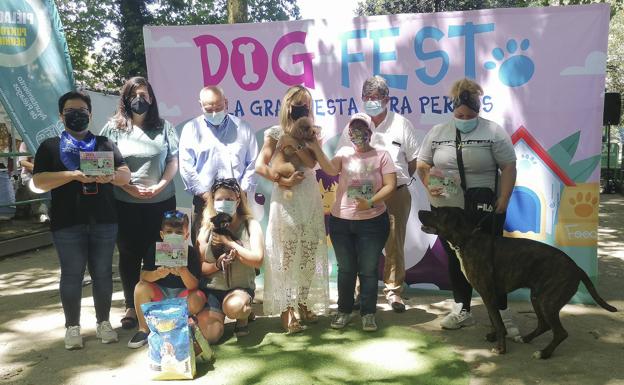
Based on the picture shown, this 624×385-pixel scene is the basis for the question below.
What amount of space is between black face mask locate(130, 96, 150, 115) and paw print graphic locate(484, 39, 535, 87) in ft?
9.90

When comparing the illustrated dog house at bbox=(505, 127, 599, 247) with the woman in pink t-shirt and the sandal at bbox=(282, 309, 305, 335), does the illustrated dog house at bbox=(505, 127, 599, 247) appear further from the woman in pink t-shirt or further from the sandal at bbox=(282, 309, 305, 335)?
the sandal at bbox=(282, 309, 305, 335)

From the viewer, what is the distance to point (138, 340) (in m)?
3.84

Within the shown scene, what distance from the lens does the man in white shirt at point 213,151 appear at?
13.9ft

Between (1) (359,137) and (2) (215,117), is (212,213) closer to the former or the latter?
(2) (215,117)

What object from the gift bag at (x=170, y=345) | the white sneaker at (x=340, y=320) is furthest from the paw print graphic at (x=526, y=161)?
the gift bag at (x=170, y=345)

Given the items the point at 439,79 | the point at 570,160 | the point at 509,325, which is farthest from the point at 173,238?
the point at 570,160

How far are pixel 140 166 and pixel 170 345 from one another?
142 centimetres

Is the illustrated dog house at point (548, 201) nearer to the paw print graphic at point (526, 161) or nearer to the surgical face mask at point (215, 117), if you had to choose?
the paw print graphic at point (526, 161)

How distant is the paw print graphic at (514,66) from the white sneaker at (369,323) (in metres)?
2.40

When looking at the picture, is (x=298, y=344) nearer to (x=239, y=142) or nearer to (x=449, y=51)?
(x=239, y=142)

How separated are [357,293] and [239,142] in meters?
1.71

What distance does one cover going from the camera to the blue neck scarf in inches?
143

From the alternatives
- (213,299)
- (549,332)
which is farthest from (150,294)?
(549,332)

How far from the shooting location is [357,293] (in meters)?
4.75
